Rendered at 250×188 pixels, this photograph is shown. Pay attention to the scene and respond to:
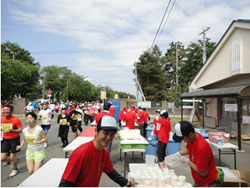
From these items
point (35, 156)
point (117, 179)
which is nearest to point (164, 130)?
point (117, 179)

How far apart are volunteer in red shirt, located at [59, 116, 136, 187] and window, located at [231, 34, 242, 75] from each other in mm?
10950

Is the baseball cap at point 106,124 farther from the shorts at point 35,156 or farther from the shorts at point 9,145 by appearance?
the shorts at point 9,145

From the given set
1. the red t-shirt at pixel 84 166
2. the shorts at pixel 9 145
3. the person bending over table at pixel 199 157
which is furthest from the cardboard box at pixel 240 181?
the shorts at pixel 9 145

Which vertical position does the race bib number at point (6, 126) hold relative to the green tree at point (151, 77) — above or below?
below

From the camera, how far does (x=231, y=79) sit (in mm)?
12305

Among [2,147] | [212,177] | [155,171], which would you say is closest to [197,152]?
[212,177]

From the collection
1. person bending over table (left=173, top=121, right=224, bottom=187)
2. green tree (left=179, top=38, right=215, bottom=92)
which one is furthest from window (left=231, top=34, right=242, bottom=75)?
green tree (left=179, top=38, right=215, bottom=92)

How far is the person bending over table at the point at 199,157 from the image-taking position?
8.06ft

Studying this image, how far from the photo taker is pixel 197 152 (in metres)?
2.49

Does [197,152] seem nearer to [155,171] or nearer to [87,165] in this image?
[155,171]

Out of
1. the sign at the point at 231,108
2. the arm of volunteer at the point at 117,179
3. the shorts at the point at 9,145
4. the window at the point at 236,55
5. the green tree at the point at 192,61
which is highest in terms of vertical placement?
the green tree at the point at 192,61

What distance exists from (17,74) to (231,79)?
33288mm

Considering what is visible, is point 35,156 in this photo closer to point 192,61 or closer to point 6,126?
point 6,126

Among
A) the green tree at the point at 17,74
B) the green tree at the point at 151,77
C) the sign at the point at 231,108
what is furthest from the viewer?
the green tree at the point at 151,77
